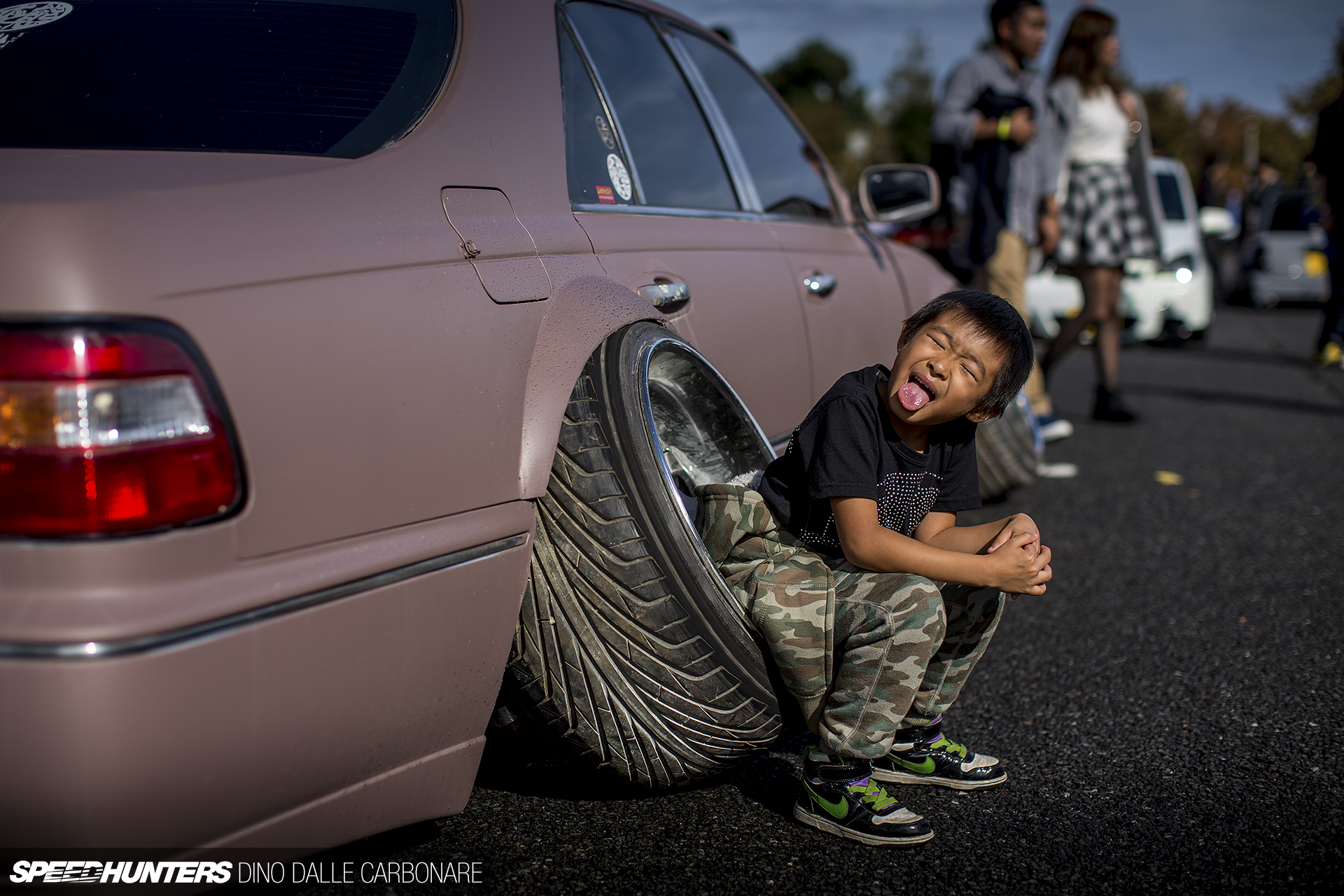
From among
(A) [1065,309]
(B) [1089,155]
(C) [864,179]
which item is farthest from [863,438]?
(A) [1065,309]

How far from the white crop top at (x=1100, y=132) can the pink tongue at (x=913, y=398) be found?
4.30 m

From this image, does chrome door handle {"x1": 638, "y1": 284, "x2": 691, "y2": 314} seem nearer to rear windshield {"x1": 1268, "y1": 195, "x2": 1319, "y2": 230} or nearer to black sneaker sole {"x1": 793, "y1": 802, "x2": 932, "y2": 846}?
black sneaker sole {"x1": 793, "y1": 802, "x2": 932, "y2": 846}

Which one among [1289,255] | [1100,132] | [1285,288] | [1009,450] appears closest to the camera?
[1009,450]

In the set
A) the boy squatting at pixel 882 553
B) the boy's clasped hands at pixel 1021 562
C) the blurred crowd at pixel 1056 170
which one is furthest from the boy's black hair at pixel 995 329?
the blurred crowd at pixel 1056 170

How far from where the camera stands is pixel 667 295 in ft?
7.41

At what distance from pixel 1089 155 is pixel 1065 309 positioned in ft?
11.6

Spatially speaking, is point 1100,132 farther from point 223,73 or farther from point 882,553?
point 223,73

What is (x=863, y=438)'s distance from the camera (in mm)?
1947

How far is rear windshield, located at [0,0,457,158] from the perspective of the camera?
1.68 metres

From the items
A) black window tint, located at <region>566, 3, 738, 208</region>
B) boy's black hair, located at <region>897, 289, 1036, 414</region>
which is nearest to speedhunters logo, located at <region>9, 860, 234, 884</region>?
boy's black hair, located at <region>897, 289, 1036, 414</region>

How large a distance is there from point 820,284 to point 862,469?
123 centimetres

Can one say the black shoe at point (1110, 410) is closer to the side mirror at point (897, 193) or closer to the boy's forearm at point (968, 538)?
the side mirror at point (897, 193)

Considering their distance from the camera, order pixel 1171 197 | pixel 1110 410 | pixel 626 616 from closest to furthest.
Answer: pixel 626 616 < pixel 1110 410 < pixel 1171 197

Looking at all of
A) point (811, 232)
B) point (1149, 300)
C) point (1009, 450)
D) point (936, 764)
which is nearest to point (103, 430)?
point (936, 764)
